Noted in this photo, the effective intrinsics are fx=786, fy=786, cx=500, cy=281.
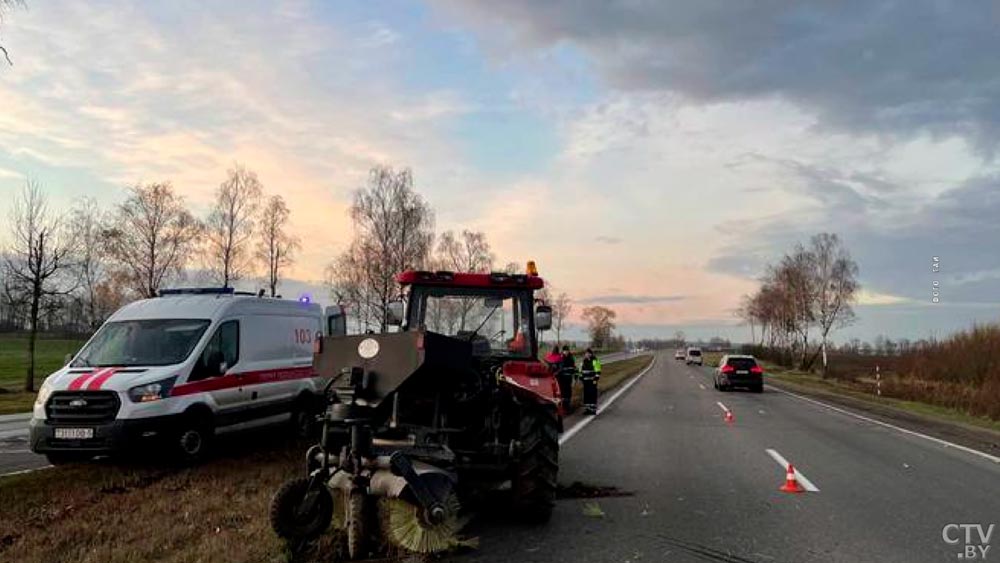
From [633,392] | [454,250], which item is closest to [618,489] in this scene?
[633,392]

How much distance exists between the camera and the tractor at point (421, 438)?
6.12 metres

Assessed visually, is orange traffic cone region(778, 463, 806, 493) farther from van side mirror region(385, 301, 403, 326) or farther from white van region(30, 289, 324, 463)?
white van region(30, 289, 324, 463)

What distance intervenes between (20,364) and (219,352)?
50.2 metres

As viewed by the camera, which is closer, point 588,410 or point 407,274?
point 407,274

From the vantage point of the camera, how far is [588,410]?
21094 millimetres

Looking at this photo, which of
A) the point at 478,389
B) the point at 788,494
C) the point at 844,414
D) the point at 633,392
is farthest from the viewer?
the point at 633,392

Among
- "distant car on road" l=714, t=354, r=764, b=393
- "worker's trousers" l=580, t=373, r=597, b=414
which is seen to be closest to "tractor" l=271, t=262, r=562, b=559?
"worker's trousers" l=580, t=373, r=597, b=414

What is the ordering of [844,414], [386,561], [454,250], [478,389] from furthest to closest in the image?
[454,250]
[844,414]
[478,389]
[386,561]

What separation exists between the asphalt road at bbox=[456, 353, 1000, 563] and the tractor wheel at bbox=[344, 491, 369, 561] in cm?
86

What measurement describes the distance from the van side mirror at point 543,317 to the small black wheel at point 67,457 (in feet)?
20.0

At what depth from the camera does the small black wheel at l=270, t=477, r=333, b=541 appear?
20.9 feet

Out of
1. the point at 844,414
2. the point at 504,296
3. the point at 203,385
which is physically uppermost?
the point at 504,296

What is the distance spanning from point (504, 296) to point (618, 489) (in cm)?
273

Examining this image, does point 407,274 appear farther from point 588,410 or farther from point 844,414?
point 844,414
